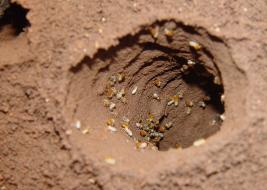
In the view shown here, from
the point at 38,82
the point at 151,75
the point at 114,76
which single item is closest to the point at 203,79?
the point at 151,75

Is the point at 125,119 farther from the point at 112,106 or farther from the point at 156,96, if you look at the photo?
the point at 156,96

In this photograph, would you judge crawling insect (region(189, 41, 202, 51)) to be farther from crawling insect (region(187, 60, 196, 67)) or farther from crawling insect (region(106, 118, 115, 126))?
crawling insect (region(106, 118, 115, 126))

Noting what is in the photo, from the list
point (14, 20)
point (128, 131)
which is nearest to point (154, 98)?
point (128, 131)

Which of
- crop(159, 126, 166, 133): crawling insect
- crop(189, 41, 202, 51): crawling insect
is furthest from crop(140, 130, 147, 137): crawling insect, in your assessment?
crop(189, 41, 202, 51): crawling insect

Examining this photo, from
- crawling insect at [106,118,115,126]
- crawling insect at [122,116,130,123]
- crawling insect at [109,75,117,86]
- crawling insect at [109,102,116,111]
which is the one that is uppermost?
crawling insect at [109,75,117,86]

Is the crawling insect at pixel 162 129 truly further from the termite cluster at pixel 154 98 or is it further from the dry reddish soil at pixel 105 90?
the dry reddish soil at pixel 105 90

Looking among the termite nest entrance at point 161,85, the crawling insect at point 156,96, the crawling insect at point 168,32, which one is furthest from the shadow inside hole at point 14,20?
the crawling insect at point 156,96
